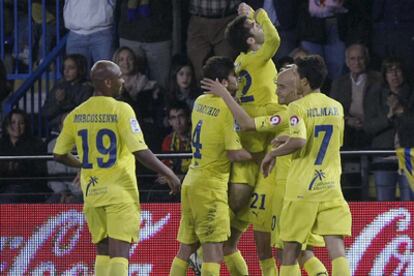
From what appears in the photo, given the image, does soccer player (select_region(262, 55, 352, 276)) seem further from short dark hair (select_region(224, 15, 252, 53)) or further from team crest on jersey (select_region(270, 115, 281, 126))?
short dark hair (select_region(224, 15, 252, 53))

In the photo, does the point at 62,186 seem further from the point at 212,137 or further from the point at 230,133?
the point at 230,133

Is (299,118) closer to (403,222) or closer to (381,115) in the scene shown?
(403,222)

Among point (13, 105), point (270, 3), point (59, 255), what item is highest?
point (270, 3)

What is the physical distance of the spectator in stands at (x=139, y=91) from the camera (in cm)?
1847

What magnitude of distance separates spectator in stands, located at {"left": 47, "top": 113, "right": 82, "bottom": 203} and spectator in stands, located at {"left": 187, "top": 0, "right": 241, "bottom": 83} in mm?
2038

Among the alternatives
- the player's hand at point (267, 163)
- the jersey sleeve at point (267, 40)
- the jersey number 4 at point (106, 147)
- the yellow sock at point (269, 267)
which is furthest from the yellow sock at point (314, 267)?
the jersey number 4 at point (106, 147)

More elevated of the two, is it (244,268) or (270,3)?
(270,3)

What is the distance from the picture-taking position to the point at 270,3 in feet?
61.6

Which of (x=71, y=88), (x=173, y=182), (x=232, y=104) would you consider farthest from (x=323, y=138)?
(x=71, y=88)

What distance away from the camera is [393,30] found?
18.2 meters

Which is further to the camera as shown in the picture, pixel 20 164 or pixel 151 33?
pixel 151 33

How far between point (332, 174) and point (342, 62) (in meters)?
4.94

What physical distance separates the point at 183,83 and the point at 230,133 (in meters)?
4.12

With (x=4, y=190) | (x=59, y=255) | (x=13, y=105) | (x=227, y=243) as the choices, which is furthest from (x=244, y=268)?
(x=13, y=105)
